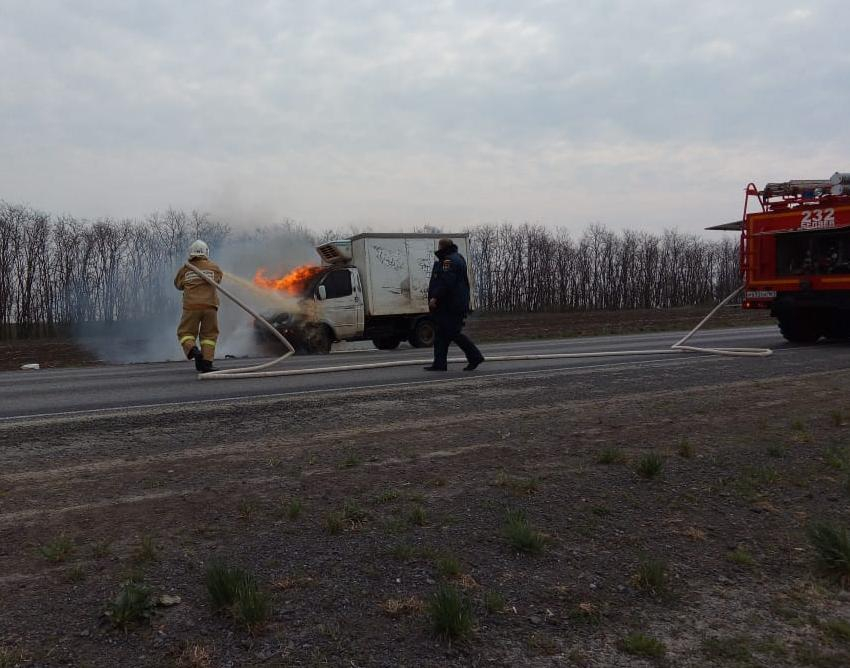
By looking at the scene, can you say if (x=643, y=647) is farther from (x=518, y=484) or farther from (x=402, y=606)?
(x=518, y=484)

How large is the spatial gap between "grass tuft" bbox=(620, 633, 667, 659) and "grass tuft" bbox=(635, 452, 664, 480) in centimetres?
194

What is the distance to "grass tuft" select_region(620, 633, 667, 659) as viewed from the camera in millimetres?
2590

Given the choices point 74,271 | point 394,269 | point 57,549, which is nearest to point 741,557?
point 57,549

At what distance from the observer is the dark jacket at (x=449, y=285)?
30.8 ft

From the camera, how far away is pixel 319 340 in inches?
609

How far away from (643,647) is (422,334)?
14599mm

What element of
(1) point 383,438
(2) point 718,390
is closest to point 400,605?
(1) point 383,438

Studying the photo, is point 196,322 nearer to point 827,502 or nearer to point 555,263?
point 827,502

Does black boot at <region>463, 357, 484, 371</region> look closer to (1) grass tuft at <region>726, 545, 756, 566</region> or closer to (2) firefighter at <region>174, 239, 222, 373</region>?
(2) firefighter at <region>174, 239, 222, 373</region>

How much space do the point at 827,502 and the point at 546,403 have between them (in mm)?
3053

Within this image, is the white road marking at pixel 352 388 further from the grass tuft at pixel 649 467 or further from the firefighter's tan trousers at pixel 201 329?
the grass tuft at pixel 649 467

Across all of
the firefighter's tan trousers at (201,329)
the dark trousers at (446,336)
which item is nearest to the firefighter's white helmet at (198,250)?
the firefighter's tan trousers at (201,329)

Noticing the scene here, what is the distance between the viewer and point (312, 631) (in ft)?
8.65

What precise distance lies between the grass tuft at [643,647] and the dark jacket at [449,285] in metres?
6.93
